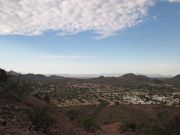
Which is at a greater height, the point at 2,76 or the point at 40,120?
the point at 2,76

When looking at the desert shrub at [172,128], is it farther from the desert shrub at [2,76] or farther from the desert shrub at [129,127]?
the desert shrub at [2,76]

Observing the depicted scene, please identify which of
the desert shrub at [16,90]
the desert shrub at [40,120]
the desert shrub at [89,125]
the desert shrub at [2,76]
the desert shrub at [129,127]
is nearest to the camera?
the desert shrub at [40,120]

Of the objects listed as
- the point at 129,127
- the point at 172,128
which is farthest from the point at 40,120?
the point at 129,127

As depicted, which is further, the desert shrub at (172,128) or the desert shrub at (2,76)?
the desert shrub at (2,76)

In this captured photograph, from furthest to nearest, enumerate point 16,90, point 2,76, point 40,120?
point 2,76, point 16,90, point 40,120

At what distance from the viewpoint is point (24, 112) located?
546 inches

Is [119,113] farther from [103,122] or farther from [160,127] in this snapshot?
[160,127]

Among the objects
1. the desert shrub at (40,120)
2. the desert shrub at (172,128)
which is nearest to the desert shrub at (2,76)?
the desert shrub at (40,120)

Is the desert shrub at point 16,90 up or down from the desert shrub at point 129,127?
up

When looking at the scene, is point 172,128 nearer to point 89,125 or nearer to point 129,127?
point 129,127

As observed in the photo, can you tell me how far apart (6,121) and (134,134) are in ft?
29.7

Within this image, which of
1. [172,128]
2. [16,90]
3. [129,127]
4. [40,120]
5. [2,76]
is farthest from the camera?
[129,127]

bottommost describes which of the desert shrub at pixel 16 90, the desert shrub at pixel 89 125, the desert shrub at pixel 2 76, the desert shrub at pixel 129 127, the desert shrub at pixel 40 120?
the desert shrub at pixel 129 127

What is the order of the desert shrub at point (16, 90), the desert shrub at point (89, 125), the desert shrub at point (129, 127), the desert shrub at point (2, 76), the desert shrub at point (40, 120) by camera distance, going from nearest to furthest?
the desert shrub at point (40, 120) < the desert shrub at point (16, 90) < the desert shrub at point (89, 125) < the desert shrub at point (2, 76) < the desert shrub at point (129, 127)
